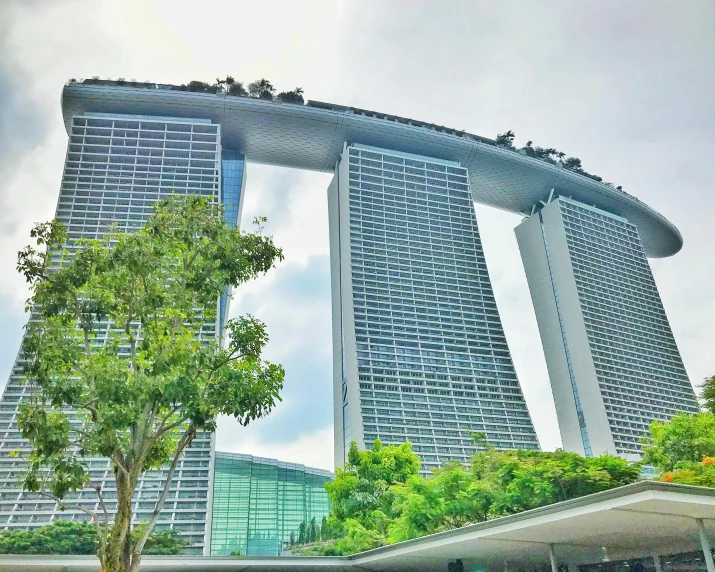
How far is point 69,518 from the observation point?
38.8m

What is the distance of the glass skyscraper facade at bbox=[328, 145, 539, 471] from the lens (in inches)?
1868

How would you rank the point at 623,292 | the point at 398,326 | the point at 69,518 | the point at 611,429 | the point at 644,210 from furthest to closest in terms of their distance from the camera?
1. the point at 644,210
2. the point at 623,292
3. the point at 611,429
4. the point at 398,326
5. the point at 69,518

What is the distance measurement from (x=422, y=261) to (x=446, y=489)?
3355cm

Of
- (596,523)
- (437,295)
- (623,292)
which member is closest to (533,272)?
(623,292)

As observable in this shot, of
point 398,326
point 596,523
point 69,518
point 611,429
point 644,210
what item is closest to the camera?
point 596,523

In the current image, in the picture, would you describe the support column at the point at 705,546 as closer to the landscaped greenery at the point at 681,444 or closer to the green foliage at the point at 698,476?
the green foliage at the point at 698,476

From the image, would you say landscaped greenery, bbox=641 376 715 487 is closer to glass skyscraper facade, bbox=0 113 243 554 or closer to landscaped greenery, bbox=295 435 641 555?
landscaped greenery, bbox=295 435 641 555

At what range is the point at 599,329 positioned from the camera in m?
62.0

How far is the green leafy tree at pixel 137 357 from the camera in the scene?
10859 millimetres

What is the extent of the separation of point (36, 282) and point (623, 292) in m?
63.3

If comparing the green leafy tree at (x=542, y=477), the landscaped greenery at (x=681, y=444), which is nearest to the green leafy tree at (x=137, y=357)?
the green leafy tree at (x=542, y=477)

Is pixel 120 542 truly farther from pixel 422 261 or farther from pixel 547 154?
pixel 547 154

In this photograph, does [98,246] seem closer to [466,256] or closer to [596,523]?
[596,523]

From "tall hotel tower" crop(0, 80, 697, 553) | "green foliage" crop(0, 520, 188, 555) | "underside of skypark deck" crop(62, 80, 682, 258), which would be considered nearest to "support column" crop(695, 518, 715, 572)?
"green foliage" crop(0, 520, 188, 555)
